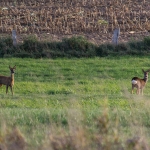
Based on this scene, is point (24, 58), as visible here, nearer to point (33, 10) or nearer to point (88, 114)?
point (33, 10)

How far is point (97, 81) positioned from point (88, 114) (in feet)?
39.3

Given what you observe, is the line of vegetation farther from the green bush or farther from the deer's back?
the deer's back

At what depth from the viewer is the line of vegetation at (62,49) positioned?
90.4 feet

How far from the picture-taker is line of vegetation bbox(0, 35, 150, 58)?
27545mm

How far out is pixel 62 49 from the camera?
28078 millimetres

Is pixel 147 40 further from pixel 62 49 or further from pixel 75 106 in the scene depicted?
pixel 75 106

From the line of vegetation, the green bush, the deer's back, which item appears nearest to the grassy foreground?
the deer's back

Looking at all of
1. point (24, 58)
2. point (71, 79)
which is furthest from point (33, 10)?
point (71, 79)

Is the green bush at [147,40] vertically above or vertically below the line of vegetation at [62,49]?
above

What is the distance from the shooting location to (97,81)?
2320cm

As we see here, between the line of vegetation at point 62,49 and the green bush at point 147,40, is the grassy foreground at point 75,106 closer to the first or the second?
the line of vegetation at point 62,49

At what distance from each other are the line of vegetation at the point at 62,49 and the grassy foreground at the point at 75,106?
27.4 inches

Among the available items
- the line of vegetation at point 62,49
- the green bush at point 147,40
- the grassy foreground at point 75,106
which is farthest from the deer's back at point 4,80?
the green bush at point 147,40

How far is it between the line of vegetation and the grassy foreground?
0.70 m
